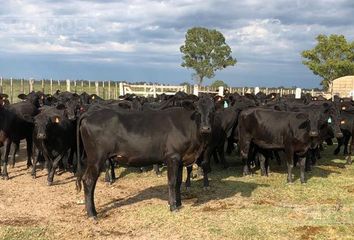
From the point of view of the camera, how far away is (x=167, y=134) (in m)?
7.82

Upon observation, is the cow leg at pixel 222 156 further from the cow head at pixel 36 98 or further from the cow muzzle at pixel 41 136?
the cow head at pixel 36 98

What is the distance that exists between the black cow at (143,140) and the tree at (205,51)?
191 ft

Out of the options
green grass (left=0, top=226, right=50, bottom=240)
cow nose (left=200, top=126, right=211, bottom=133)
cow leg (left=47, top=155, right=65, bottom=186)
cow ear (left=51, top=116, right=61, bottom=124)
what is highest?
cow nose (left=200, top=126, right=211, bottom=133)

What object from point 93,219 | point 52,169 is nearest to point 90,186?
point 93,219

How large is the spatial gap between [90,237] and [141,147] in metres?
1.79

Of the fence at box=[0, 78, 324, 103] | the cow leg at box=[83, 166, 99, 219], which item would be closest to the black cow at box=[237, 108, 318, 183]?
the cow leg at box=[83, 166, 99, 219]

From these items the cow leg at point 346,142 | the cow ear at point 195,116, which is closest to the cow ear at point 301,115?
the cow ear at point 195,116

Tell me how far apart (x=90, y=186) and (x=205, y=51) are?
2376 inches

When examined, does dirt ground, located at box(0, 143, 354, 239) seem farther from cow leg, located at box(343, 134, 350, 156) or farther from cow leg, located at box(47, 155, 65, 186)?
cow leg, located at box(343, 134, 350, 156)

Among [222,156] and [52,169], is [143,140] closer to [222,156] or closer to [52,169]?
[52,169]

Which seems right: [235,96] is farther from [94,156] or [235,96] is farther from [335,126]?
[94,156]

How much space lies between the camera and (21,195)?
8945mm

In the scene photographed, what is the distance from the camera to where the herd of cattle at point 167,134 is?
764 cm

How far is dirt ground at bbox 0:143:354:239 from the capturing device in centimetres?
676
